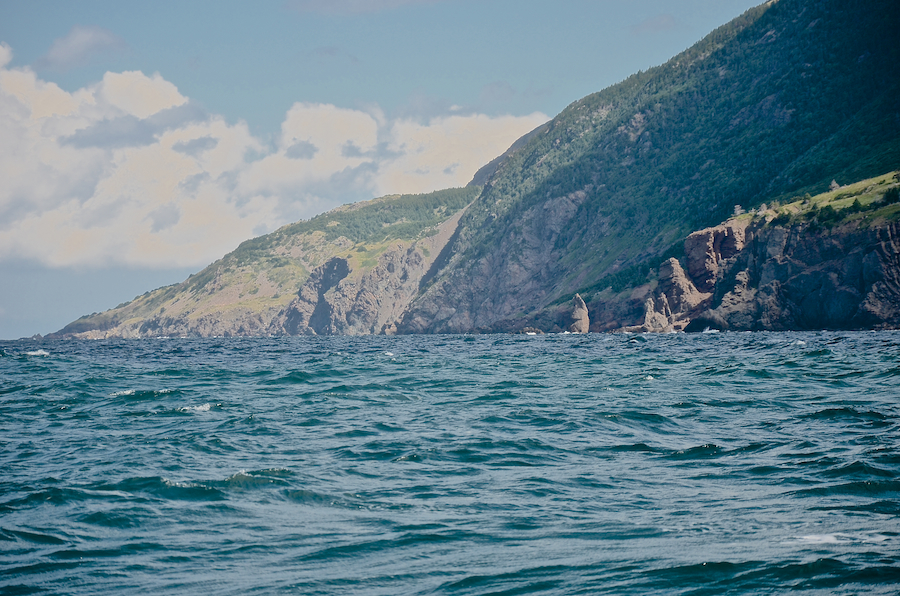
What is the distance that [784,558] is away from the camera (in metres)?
13.9

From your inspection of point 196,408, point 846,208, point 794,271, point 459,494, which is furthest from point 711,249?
point 459,494

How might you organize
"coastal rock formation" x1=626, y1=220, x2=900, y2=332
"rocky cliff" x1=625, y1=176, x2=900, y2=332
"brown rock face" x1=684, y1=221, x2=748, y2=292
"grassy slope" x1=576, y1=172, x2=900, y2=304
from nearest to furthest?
1. "coastal rock formation" x1=626, y1=220, x2=900, y2=332
2. "rocky cliff" x1=625, y1=176, x2=900, y2=332
3. "grassy slope" x1=576, y1=172, x2=900, y2=304
4. "brown rock face" x1=684, y1=221, x2=748, y2=292

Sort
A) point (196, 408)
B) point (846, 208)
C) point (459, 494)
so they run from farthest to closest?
point (846, 208), point (196, 408), point (459, 494)

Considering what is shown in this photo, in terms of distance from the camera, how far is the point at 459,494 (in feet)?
66.8

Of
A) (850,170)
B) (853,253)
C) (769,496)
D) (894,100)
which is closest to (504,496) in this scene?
(769,496)

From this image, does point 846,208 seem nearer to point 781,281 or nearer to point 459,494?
point 781,281

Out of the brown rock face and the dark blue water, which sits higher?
the brown rock face

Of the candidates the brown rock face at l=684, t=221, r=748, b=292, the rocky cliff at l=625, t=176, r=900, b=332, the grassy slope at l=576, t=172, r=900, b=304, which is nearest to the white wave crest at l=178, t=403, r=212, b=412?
the rocky cliff at l=625, t=176, r=900, b=332

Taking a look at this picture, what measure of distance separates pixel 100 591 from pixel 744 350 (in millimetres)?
75631

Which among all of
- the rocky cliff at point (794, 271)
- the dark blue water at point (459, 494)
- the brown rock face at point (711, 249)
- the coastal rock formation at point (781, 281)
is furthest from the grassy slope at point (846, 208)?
the dark blue water at point (459, 494)

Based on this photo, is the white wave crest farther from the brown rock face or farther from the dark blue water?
the brown rock face

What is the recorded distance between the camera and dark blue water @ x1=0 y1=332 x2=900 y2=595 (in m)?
14.0

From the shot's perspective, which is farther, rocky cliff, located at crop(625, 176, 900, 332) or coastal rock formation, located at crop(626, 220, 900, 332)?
rocky cliff, located at crop(625, 176, 900, 332)

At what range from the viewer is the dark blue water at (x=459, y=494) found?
14.0m
